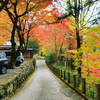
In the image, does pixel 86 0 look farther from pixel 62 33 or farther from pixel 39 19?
pixel 62 33

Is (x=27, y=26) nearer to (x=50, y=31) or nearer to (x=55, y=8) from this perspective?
(x=50, y=31)

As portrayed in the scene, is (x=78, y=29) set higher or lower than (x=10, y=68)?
higher

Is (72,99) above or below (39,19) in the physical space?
below

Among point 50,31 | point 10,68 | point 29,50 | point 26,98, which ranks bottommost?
point 26,98

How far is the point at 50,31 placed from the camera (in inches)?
888

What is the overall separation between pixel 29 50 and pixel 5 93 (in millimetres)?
30186

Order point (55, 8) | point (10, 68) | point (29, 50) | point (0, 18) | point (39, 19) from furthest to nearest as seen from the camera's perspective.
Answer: point (29, 50) < point (39, 19) < point (0, 18) < point (10, 68) < point (55, 8)

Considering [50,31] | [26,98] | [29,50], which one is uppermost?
[50,31]

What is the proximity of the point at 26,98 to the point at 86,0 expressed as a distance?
27.2 ft

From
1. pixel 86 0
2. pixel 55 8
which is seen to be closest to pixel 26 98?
pixel 86 0

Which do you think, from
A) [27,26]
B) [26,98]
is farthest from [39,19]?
[26,98]

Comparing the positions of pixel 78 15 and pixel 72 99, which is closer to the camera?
pixel 72 99

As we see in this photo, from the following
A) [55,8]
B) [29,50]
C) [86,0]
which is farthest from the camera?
[29,50]

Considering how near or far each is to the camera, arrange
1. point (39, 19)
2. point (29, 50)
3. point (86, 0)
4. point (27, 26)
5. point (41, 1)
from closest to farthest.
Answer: point (86, 0), point (41, 1), point (39, 19), point (27, 26), point (29, 50)
